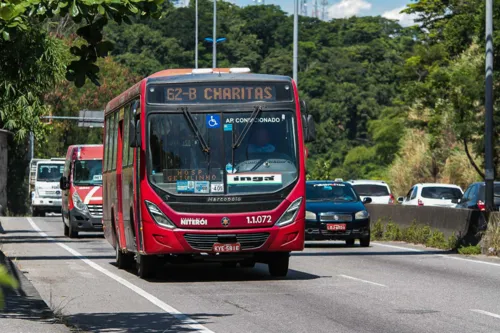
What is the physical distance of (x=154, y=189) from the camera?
52.4ft

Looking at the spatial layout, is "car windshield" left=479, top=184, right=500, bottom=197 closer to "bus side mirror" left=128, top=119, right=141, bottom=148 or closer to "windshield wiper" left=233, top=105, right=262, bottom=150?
"windshield wiper" left=233, top=105, right=262, bottom=150

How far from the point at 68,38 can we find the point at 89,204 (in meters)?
37.0

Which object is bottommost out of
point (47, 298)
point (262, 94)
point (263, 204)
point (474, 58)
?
point (47, 298)

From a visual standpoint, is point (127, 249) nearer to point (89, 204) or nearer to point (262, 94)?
point (262, 94)

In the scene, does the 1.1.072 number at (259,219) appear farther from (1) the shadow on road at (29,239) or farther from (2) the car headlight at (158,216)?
(1) the shadow on road at (29,239)

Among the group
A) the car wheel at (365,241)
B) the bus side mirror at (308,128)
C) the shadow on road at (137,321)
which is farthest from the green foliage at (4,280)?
the car wheel at (365,241)

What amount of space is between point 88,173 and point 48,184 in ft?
74.2

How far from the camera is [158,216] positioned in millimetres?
15867

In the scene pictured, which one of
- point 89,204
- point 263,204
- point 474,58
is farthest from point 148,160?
point 474,58

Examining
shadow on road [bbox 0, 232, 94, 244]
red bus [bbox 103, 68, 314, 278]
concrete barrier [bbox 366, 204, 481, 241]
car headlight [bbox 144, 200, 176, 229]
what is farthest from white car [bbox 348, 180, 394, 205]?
car headlight [bbox 144, 200, 176, 229]

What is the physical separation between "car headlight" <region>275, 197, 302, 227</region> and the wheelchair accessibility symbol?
5.18ft

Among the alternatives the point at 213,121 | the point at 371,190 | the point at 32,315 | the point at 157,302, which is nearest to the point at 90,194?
the point at 371,190

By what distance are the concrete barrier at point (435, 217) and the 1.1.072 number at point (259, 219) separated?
8.78 metres

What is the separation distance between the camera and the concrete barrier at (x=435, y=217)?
23.9 metres
